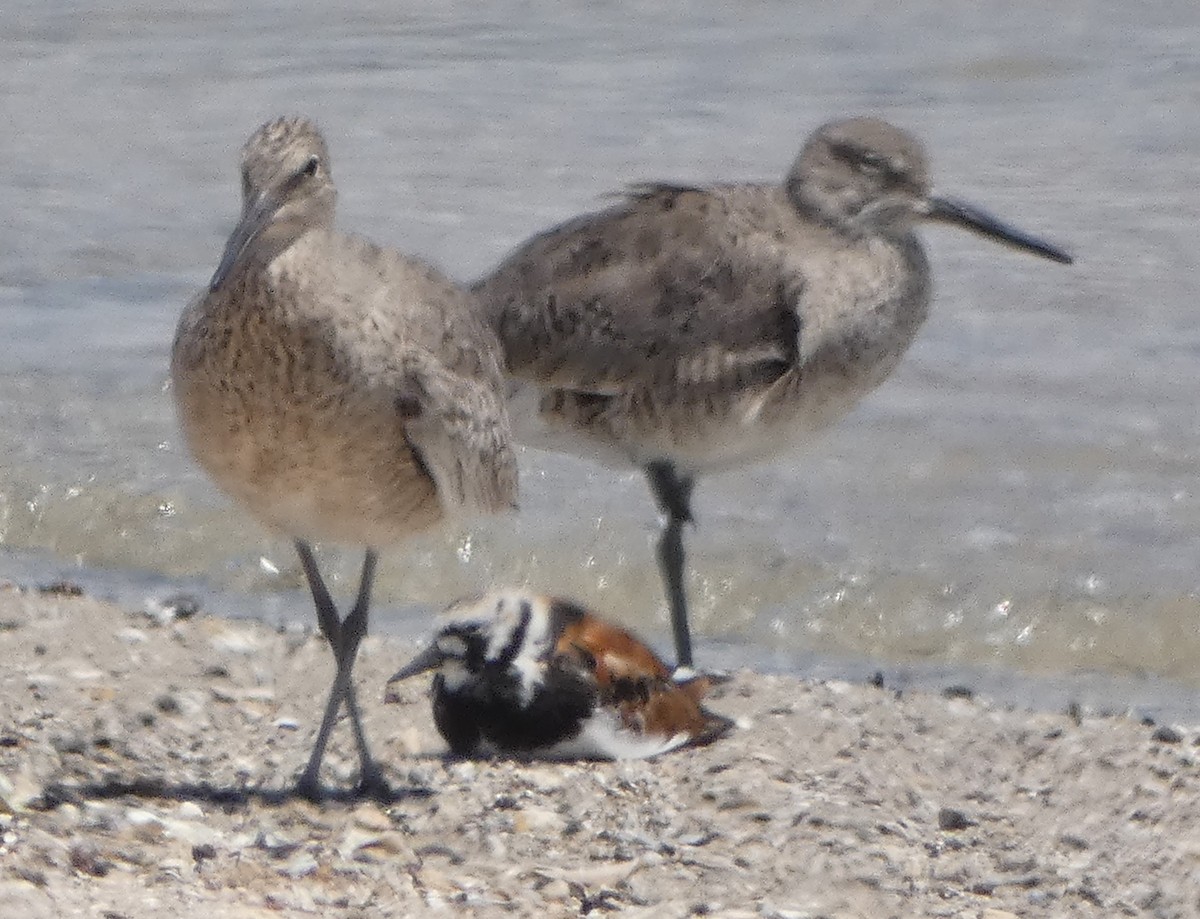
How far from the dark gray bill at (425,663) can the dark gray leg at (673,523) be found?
1.38 meters

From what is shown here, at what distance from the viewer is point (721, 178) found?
12.4m

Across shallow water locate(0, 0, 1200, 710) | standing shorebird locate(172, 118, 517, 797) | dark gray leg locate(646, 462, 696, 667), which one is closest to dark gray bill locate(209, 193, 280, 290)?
standing shorebird locate(172, 118, 517, 797)

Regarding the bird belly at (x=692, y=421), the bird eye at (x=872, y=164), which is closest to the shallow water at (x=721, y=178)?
the bird belly at (x=692, y=421)

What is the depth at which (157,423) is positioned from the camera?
9633 millimetres

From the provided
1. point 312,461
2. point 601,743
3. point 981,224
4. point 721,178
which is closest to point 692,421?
point 981,224

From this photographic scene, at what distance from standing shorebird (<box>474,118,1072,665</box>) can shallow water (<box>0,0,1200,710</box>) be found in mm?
829

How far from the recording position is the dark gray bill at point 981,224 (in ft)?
25.1

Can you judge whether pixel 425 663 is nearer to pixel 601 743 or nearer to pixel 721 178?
pixel 601 743

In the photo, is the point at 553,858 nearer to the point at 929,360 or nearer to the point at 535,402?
the point at 535,402

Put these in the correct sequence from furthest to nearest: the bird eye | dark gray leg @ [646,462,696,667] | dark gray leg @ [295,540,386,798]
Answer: the bird eye < dark gray leg @ [646,462,696,667] < dark gray leg @ [295,540,386,798]

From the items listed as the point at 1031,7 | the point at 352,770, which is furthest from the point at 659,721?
the point at 1031,7

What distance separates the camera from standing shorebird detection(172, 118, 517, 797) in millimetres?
5172

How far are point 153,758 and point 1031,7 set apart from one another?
1173 centimetres

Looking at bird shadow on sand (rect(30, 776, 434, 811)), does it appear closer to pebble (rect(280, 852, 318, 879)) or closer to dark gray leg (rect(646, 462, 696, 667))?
pebble (rect(280, 852, 318, 879))
